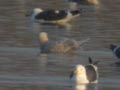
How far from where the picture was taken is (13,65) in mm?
19578

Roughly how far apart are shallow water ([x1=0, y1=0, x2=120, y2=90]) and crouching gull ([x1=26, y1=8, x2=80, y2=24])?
9.3 inches

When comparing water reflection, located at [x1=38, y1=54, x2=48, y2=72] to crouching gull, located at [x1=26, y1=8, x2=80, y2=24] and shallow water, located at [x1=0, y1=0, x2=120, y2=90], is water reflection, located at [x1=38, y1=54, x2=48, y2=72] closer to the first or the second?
shallow water, located at [x1=0, y1=0, x2=120, y2=90]

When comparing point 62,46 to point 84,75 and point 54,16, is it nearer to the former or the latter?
point 84,75

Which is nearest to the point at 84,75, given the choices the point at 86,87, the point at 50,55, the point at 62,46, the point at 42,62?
the point at 86,87

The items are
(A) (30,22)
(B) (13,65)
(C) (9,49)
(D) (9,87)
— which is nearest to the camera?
(D) (9,87)

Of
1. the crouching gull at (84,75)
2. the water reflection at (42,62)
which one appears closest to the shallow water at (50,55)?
the water reflection at (42,62)

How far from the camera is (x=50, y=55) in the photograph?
861 inches

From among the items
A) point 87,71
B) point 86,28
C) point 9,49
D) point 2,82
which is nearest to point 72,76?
point 87,71

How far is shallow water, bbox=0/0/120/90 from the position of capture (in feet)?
57.9

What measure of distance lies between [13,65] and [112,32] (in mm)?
6655

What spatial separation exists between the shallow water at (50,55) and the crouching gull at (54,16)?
237 millimetres

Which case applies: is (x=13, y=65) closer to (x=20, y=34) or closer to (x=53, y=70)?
(x=53, y=70)

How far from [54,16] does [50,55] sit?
7182 millimetres

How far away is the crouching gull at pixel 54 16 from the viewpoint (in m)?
28.8
